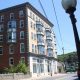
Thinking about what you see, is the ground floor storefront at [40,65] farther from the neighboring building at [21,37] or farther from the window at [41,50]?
the window at [41,50]

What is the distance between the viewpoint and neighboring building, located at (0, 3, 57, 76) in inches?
2699

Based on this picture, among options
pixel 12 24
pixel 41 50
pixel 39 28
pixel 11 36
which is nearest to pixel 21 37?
pixel 11 36

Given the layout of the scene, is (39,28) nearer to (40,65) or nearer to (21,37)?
(21,37)

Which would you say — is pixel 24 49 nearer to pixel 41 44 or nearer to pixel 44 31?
pixel 41 44

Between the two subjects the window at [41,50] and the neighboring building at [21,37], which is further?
the window at [41,50]

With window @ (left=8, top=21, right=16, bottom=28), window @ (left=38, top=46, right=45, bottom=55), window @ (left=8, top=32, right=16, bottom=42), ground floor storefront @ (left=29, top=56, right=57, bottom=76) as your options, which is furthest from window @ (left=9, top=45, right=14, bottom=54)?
window @ (left=38, top=46, right=45, bottom=55)

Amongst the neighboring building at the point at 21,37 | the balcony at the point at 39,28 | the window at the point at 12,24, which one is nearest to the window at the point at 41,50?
the neighboring building at the point at 21,37

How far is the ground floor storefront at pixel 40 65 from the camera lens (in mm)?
68125

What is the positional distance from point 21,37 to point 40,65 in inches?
449

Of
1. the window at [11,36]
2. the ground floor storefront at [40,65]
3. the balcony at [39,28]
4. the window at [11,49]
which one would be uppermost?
the balcony at [39,28]

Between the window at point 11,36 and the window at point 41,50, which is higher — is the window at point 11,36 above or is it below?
above

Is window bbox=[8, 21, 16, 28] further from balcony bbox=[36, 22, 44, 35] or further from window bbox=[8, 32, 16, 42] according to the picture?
balcony bbox=[36, 22, 44, 35]

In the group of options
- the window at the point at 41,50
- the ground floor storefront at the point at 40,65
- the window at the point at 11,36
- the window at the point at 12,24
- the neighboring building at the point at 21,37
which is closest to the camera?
the ground floor storefront at the point at 40,65

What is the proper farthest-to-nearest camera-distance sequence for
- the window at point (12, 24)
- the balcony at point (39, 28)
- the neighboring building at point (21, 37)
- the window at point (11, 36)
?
the balcony at point (39, 28)
the window at point (12, 24)
the window at point (11, 36)
the neighboring building at point (21, 37)
